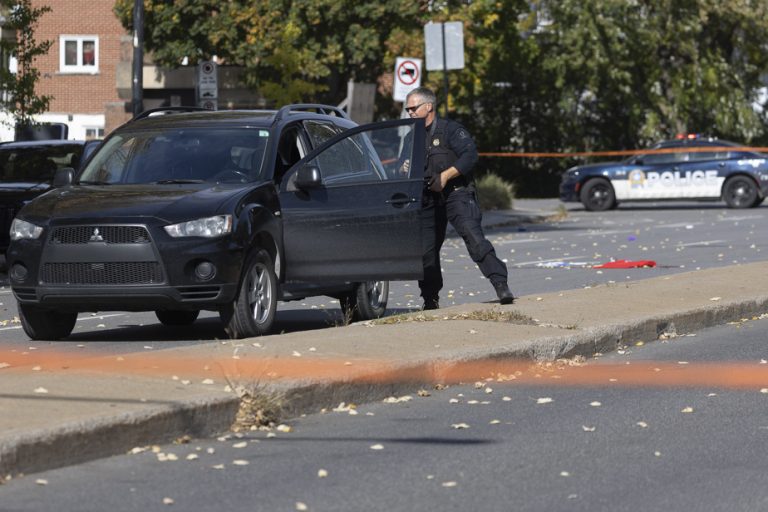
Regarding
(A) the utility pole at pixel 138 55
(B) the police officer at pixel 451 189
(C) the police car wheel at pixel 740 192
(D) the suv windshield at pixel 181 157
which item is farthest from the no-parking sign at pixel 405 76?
(D) the suv windshield at pixel 181 157

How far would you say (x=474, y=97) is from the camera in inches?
1791

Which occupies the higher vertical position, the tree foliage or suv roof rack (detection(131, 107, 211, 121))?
the tree foliage

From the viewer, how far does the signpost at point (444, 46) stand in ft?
91.4

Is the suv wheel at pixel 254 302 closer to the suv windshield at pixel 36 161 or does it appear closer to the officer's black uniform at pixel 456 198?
the officer's black uniform at pixel 456 198

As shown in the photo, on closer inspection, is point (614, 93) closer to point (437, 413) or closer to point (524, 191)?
point (524, 191)

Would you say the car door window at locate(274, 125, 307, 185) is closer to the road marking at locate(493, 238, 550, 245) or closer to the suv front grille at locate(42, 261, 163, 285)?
the suv front grille at locate(42, 261, 163, 285)

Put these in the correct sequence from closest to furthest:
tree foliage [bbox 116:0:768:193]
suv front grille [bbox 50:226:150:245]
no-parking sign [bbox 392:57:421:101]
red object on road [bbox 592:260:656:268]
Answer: suv front grille [bbox 50:226:150:245] → red object on road [bbox 592:260:656:268] → no-parking sign [bbox 392:57:421:101] → tree foliage [bbox 116:0:768:193]

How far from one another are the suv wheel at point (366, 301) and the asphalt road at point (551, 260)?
222mm

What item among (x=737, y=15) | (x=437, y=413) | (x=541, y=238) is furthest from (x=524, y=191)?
(x=437, y=413)

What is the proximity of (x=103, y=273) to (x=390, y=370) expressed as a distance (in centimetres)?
281

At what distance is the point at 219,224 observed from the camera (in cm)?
1089

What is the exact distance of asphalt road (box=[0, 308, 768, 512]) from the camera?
6.18m

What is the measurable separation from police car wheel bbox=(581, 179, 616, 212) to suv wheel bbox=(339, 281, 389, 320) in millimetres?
23816

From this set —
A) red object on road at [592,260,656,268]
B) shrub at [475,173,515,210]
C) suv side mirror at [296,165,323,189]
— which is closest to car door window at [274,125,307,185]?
suv side mirror at [296,165,323,189]
